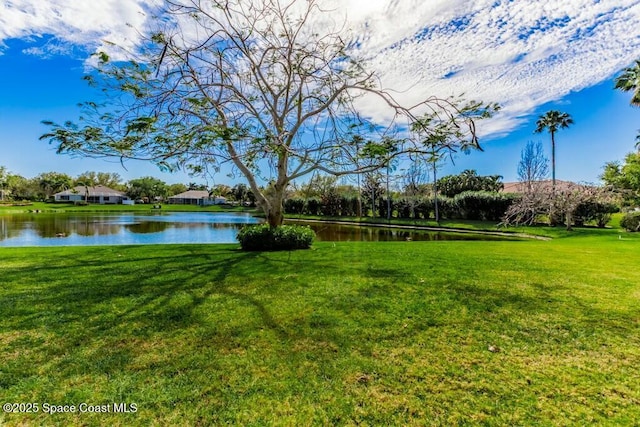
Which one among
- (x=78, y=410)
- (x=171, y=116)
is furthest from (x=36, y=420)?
(x=171, y=116)

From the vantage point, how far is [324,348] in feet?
11.2

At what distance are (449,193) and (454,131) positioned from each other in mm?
43682

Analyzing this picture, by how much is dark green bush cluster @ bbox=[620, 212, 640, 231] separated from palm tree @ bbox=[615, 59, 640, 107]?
7250 mm

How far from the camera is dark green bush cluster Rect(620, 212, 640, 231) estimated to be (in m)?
20.7

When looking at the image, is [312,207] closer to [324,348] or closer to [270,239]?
[270,239]

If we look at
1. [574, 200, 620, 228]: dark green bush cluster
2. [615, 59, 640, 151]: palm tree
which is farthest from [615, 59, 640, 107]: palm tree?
[574, 200, 620, 228]: dark green bush cluster

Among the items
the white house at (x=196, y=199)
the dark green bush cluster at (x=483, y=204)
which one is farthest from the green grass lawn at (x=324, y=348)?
the white house at (x=196, y=199)

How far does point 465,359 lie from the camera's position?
320 centimetres

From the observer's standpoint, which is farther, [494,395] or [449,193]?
[449,193]

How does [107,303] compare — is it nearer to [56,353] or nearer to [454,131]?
[56,353]

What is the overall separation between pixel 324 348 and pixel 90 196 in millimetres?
89405

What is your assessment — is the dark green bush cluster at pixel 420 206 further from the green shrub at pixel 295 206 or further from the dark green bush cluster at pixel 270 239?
the dark green bush cluster at pixel 270 239

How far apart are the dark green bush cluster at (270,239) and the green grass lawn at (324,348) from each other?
13.8 ft

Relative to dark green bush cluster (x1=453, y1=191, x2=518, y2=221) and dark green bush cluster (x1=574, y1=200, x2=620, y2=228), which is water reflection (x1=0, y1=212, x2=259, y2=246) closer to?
dark green bush cluster (x1=453, y1=191, x2=518, y2=221)
